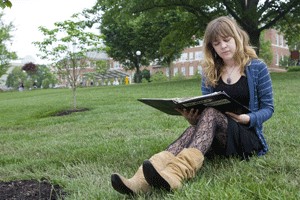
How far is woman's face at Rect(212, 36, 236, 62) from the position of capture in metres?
3.15

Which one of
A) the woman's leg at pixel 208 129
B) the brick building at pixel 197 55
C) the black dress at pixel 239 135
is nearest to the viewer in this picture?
the woman's leg at pixel 208 129

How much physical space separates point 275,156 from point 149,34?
107ft

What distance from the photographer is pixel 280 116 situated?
5965mm

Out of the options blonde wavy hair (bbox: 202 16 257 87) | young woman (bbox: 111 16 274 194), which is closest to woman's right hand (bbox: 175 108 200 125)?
young woman (bbox: 111 16 274 194)

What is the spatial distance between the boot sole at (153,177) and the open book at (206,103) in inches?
24.4

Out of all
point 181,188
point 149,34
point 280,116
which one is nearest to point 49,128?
point 280,116

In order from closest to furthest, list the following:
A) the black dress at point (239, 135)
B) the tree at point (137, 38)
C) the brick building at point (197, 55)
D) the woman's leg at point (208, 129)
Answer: the woman's leg at point (208, 129), the black dress at point (239, 135), the tree at point (137, 38), the brick building at point (197, 55)

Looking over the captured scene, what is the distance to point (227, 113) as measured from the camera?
10.0 feet

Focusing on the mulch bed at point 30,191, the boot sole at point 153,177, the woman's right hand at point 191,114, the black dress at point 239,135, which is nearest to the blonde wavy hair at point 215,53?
the black dress at point 239,135

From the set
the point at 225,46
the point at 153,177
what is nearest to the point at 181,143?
the point at 153,177

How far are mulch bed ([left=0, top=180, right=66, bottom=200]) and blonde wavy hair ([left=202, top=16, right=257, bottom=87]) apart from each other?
1.55m

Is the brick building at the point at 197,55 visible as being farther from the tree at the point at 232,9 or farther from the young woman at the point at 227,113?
the young woman at the point at 227,113

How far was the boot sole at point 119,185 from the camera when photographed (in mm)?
2438

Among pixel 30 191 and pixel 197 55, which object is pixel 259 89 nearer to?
pixel 30 191
